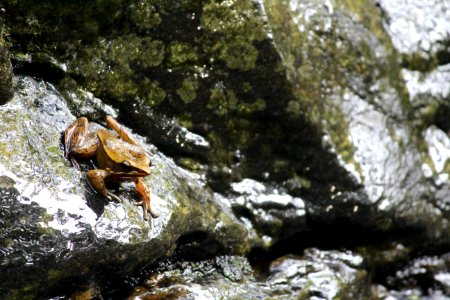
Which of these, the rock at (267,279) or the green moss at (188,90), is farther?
the green moss at (188,90)

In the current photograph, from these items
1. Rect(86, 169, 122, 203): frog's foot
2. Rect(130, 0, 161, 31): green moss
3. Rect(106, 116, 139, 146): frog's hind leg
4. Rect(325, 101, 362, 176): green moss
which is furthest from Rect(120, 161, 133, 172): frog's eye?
Rect(325, 101, 362, 176): green moss

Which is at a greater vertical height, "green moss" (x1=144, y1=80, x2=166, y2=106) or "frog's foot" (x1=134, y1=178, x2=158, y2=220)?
"green moss" (x1=144, y1=80, x2=166, y2=106)

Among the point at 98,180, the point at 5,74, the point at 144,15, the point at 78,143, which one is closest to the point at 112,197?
the point at 98,180

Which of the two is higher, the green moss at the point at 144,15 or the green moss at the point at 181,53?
the green moss at the point at 144,15

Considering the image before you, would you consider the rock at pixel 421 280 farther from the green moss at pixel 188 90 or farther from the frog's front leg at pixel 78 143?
the frog's front leg at pixel 78 143

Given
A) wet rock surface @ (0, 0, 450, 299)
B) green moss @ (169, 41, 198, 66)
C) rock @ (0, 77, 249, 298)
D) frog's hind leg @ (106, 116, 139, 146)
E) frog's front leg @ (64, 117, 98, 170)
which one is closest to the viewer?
rock @ (0, 77, 249, 298)

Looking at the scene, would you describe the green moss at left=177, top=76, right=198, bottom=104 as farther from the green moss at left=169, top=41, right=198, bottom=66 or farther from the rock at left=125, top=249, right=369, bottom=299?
the rock at left=125, top=249, right=369, bottom=299

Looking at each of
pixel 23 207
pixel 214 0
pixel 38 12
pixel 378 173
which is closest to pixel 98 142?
pixel 23 207

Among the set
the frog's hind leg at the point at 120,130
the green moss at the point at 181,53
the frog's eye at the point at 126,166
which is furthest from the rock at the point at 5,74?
the green moss at the point at 181,53
